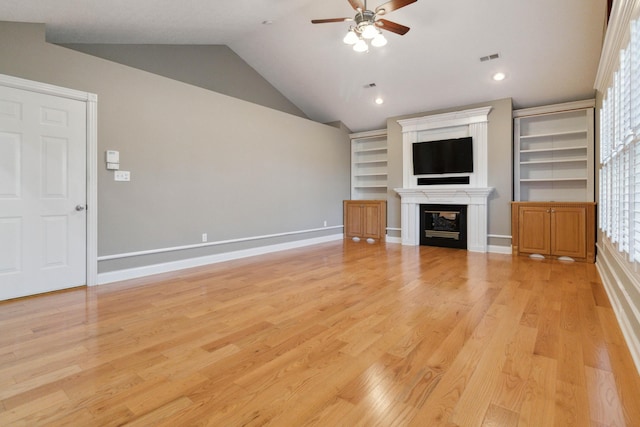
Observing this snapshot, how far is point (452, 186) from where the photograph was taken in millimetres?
6168

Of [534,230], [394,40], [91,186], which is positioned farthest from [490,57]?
[91,186]

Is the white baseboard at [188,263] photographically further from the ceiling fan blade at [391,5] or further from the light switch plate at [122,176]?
the ceiling fan blade at [391,5]

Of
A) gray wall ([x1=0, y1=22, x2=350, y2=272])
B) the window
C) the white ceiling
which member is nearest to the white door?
gray wall ([x1=0, y1=22, x2=350, y2=272])

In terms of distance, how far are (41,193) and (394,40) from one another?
4872 mm

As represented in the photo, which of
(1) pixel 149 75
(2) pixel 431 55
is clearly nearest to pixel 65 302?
(1) pixel 149 75

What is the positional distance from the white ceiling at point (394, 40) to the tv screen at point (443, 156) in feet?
2.40

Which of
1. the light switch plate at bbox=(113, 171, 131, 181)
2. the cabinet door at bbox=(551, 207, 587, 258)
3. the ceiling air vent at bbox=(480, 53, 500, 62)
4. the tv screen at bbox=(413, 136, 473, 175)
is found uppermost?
the ceiling air vent at bbox=(480, 53, 500, 62)

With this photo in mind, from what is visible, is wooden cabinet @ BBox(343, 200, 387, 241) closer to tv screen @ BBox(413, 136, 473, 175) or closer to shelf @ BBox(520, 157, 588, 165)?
tv screen @ BBox(413, 136, 473, 175)

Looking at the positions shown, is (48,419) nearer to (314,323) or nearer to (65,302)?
(314,323)

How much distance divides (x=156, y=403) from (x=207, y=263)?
3.43m

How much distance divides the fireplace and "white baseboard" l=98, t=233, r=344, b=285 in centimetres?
234

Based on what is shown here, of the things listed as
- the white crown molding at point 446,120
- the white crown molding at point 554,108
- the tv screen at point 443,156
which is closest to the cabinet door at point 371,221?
the tv screen at point 443,156

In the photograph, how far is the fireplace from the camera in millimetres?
6105

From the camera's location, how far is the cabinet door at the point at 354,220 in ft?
24.6
